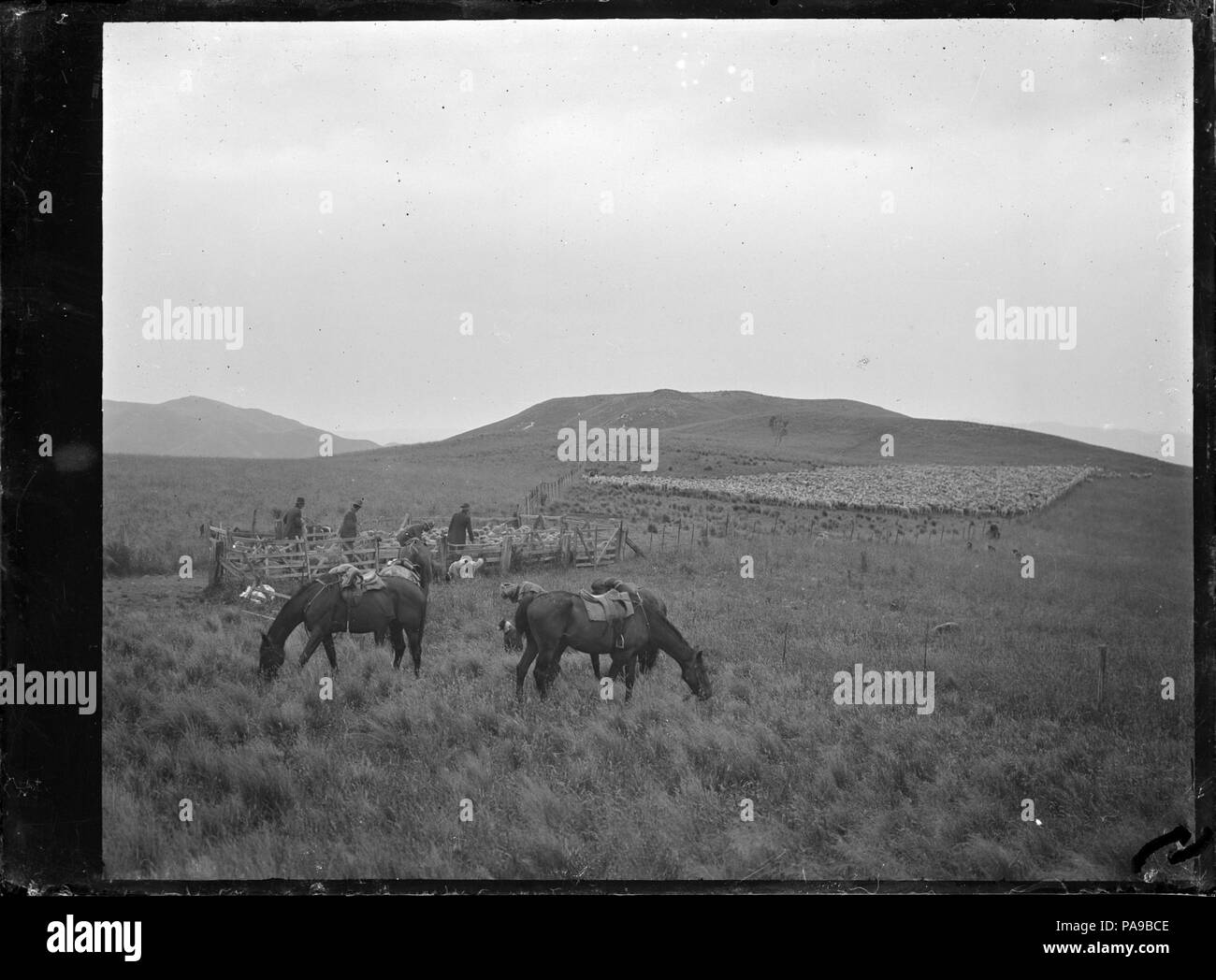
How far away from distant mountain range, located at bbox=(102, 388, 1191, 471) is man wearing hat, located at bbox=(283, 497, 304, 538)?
324 mm

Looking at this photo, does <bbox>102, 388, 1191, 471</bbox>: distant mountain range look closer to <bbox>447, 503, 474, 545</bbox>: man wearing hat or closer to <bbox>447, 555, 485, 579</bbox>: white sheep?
<bbox>447, 503, 474, 545</bbox>: man wearing hat

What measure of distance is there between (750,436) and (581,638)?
5.00ft

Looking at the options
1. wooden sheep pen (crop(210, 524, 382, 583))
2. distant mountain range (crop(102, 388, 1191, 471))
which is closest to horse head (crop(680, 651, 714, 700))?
distant mountain range (crop(102, 388, 1191, 471))

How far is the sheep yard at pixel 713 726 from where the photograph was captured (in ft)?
11.7

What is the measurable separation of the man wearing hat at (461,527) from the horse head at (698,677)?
1.47 metres

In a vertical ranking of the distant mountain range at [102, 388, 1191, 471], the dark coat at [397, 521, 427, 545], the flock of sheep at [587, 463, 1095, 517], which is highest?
the distant mountain range at [102, 388, 1191, 471]

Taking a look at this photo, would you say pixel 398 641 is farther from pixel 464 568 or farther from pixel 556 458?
pixel 556 458

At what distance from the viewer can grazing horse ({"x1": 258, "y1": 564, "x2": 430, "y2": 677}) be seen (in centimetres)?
383

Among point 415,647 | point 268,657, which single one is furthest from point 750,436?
point 268,657

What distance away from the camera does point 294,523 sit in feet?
12.5

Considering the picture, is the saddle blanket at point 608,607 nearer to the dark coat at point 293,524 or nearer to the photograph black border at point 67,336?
the dark coat at point 293,524
